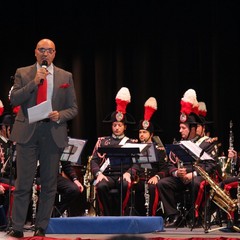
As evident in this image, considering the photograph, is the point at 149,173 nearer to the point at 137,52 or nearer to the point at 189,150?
the point at 189,150

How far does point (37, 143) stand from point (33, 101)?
346mm

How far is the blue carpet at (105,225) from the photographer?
6.82 m

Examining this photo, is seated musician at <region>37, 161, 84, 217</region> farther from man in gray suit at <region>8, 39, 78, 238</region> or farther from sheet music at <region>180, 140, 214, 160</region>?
man in gray suit at <region>8, 39, 78, 238</region>

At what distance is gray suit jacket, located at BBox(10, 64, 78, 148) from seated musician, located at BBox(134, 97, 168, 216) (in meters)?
2.87

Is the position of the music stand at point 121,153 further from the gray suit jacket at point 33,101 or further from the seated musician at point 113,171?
the gray suit jacket at point 33,101

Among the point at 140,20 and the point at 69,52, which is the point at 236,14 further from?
the point at 69,52

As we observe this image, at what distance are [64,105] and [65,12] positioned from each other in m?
4.76

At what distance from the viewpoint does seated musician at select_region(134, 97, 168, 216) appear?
29.1ft

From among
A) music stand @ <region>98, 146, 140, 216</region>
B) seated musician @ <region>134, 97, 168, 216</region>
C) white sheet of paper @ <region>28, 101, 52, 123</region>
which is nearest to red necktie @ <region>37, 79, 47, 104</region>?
white sheet of paper @ <region>28, 101, 52, 123</region>

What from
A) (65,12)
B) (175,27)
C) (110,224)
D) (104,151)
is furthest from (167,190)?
(65,12)

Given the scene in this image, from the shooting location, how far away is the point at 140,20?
10.1 meters

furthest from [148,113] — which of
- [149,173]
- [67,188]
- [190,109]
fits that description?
[67,188]

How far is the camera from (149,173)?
9.10 m

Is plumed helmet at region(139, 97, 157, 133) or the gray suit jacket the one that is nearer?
the gray suit jacket
